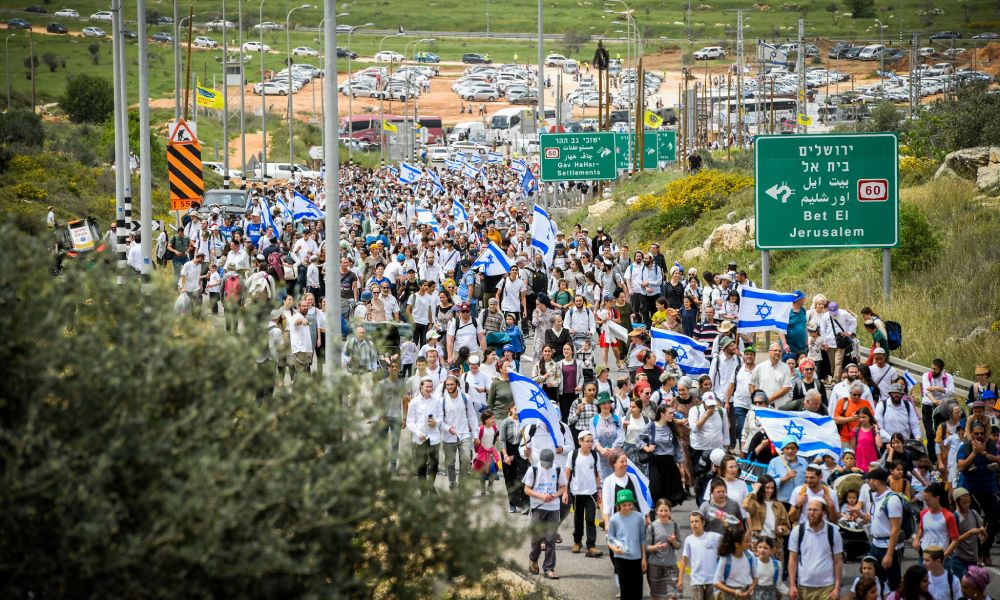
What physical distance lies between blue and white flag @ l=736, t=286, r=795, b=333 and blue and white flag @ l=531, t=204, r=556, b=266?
7713 mm

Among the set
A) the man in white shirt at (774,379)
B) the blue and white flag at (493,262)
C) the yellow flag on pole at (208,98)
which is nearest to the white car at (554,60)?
the yellow flag on pole at (208,98)

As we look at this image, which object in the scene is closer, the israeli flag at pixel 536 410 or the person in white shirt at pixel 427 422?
the israeli flag at pixel 536 410

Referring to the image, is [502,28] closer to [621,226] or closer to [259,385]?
[621,226]

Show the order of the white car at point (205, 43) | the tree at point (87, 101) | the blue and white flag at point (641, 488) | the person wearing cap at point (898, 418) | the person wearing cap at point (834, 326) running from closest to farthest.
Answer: the blue and white flag at point (641, 488), the person wearing cap at point (898, 418), the person wearing cap at point (834, 326), the tree at point (87, 101), the white car at point (205, 43)

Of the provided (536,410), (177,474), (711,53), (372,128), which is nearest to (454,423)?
(536,410)

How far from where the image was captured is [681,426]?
46.8 feet

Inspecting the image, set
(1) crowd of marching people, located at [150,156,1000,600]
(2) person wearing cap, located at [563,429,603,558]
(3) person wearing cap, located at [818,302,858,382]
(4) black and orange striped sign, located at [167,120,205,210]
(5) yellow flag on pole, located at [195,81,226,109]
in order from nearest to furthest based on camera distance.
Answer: (1) crowd of marching people, located at [150,156,1000,600] < (2) person wearing cap, located at [563,429,603,558] < (3) person wearing cap, located at [818,302,858,382] < (4) black and orange striped sign, located at [167,120,205,210] < (5) yellow flag on pole, located at [195,81,226,109]

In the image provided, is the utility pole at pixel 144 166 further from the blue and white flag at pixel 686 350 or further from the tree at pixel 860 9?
the tree at pixel 860 9

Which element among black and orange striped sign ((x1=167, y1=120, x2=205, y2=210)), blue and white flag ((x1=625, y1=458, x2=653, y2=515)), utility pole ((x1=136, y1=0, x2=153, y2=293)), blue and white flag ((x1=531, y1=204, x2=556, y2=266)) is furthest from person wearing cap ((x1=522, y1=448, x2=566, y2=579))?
blue and white flag ((x1=531, y1=204, x2=556, y2=266))

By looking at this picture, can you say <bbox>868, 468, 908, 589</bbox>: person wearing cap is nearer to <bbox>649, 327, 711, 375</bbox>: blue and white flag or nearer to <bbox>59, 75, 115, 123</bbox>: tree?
<bbox>649, 327, 711, 375</bbox>: blue and white flag

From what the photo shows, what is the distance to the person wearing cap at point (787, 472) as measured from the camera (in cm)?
1252

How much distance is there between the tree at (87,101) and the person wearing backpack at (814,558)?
3495 inches

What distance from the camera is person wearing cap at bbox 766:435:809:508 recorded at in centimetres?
1252

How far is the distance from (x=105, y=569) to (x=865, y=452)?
9.43m
